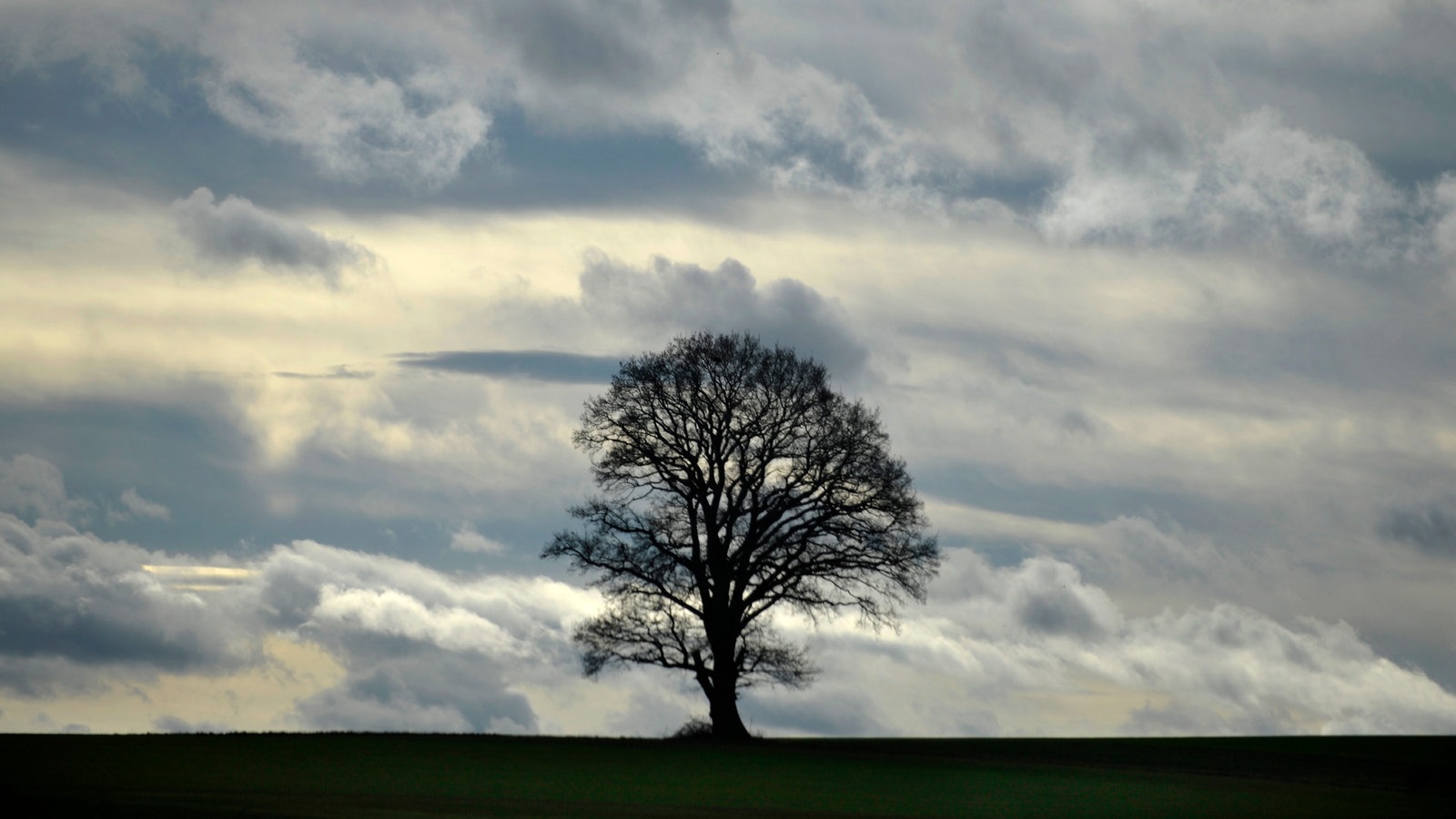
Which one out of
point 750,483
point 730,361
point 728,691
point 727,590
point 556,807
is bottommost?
point 556,807

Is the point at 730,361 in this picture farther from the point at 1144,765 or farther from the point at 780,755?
the point at 1144,765

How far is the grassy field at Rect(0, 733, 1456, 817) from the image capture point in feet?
77.3

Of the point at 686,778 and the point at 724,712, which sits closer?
the point at 686,778

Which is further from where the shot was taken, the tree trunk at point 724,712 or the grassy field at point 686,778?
the tree trunk at point 724,712

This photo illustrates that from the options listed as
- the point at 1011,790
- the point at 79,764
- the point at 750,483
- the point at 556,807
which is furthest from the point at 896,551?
the point at 79,764

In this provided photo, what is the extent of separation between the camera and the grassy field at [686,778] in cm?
2356

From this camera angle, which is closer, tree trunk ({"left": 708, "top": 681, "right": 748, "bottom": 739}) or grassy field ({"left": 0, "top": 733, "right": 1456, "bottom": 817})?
grassy field ({"left": 0, "top": 733, "right": 1456, "bottom": 817})

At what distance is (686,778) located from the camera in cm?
2969

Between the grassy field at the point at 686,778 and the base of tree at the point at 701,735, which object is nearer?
the grassy field at the point at 686,778

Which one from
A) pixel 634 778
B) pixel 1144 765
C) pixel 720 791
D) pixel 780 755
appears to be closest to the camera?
pixel 720 791

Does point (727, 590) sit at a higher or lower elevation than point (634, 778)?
higher

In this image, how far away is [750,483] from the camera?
135ft

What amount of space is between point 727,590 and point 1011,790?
43.2ft

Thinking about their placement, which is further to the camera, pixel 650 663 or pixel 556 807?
pixel 650 663
